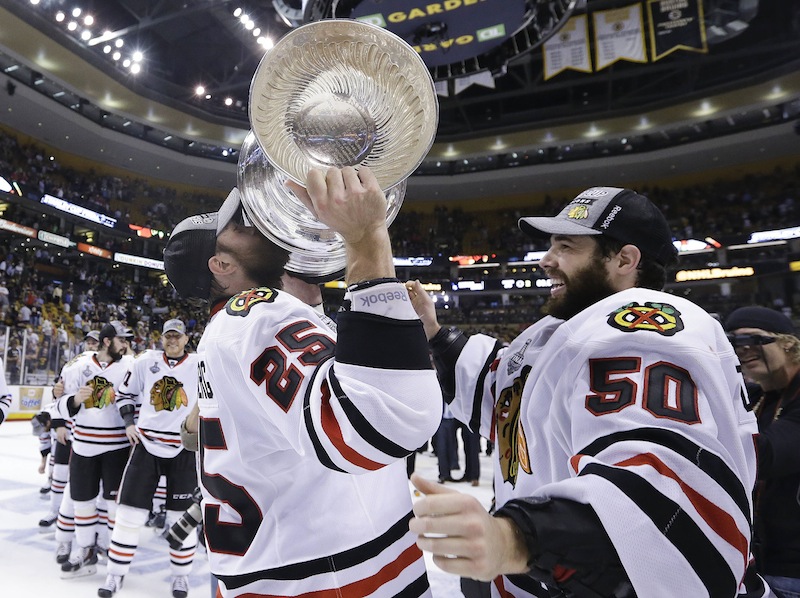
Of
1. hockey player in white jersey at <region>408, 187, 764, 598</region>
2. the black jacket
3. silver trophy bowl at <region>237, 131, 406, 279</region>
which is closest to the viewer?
hockey player in white jersey at <region>408, 187, 764, 598</region>

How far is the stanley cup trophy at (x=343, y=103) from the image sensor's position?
3.36 ft

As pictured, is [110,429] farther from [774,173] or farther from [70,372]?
[774,173]

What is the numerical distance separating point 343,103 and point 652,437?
0.77m

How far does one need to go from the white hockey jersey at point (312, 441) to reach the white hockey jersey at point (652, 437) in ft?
0.95

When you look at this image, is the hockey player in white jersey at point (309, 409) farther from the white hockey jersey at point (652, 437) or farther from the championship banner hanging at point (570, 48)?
the championship banner hanging at point (570, 48)

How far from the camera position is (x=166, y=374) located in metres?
5.04

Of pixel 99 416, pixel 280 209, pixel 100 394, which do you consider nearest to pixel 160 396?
pixel 99 416

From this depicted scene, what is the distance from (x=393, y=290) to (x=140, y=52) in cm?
1966

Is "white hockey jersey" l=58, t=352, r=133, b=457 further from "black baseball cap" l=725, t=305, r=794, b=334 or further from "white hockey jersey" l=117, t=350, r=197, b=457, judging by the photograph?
"black baseball cap" l=725, t=305, r=794, b=334

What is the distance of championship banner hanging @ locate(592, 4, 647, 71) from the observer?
9.88 meters

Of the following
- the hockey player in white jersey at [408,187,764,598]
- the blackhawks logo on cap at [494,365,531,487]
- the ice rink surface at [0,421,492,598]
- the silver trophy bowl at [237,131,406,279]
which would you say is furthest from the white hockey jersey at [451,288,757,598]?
the ice rink surface at [0,421,492,598]

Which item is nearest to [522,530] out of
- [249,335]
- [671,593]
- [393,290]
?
[671,593]

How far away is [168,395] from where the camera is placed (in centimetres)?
494

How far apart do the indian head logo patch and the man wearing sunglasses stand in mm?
1237
